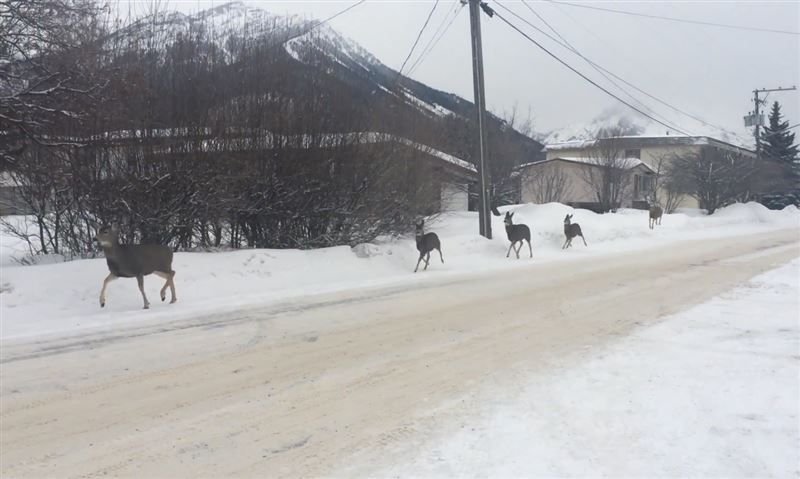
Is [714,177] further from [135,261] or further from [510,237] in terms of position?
[135,261]

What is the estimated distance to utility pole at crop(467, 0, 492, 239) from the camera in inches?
773

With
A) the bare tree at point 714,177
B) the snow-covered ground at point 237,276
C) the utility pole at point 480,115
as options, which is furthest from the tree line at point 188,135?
the bare tree at point 714,177

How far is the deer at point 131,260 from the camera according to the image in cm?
995

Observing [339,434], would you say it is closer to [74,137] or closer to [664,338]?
[664,338]

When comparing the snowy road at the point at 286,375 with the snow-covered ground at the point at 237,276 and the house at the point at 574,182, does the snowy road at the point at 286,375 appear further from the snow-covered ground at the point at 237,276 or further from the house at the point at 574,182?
the house at the point at 574,182

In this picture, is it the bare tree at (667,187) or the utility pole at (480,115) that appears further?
the bare tree at (667,187)

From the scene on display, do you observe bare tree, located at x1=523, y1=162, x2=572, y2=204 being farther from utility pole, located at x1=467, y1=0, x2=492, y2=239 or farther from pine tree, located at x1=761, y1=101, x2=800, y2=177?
pine tree, located at x1=761, y1=101, x2=800, y2=177

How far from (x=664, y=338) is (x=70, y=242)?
39.5 ft

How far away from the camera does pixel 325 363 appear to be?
6781 mm

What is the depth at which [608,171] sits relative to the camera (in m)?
41.1

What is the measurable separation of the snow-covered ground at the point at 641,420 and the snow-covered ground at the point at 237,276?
6.07 m

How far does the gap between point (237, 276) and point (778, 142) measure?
67886 mm

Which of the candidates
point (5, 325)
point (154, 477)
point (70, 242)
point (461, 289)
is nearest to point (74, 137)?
point (70, 242)

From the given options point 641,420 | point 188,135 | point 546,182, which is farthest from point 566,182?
point 641,420
